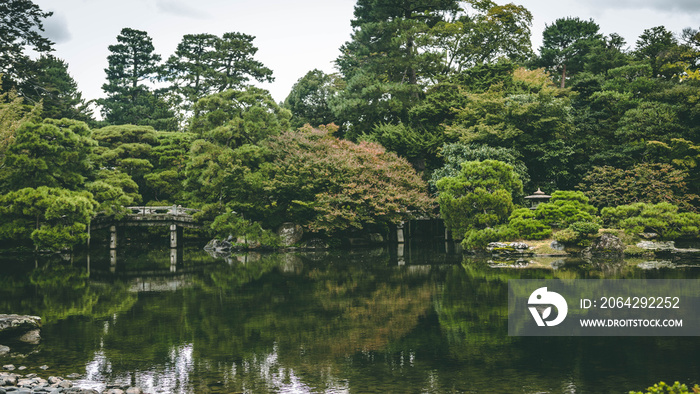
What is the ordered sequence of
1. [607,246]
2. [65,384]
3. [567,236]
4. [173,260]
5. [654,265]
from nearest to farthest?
[65,384], [654,265], [607,246], [567,236], [173,260]

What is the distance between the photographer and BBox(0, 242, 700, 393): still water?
7113mm

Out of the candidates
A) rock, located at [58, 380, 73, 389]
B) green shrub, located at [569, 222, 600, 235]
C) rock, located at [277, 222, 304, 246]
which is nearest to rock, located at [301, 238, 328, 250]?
rock, located at [277, 222, 304, 246]

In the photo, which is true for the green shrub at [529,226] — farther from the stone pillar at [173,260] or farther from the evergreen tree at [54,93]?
the evergreen tree at [54,93]

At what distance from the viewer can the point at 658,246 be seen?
2112 centimetres

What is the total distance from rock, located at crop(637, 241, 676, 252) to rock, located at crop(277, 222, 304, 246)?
56.7 feet

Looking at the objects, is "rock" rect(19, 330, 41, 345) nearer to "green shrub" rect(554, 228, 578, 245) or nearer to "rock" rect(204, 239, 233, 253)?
"green shrub" rect(554, 228, 578, 245)

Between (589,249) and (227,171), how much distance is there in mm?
18634

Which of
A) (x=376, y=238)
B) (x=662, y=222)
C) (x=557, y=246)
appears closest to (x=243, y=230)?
(x=376, y=238)

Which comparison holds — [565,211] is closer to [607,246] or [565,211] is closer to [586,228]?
[586,228]

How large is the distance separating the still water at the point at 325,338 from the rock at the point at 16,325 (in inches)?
18.0

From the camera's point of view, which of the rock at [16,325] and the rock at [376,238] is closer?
the rock at [16,325]

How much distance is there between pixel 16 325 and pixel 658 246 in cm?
2199

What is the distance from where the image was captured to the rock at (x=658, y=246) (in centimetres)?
2092

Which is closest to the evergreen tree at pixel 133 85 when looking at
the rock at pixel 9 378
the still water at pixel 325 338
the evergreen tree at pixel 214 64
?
the evergreen tree at pixel 214 64
